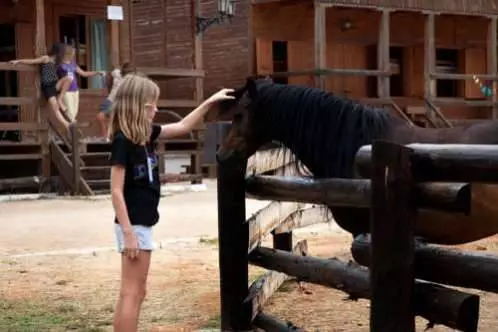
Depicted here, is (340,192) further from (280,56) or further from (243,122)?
(280,56)


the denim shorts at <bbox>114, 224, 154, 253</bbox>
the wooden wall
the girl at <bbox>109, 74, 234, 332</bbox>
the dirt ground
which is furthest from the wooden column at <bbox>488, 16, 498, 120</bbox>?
the denim shorts at <bbox>114, 224, 154, 253</bbox>

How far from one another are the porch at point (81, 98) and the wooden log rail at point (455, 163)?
42.1ft

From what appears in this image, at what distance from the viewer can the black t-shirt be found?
4.55 meters

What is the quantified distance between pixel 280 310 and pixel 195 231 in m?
4.76

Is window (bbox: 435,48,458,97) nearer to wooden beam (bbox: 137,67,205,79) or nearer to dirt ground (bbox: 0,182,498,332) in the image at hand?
wooden beam (bbox: 137,67,205,79)

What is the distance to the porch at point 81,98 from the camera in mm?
16453

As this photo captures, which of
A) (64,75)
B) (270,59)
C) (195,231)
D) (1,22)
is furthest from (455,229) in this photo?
(270,59)

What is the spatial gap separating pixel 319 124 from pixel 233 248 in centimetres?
99

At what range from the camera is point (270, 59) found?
78.9ft

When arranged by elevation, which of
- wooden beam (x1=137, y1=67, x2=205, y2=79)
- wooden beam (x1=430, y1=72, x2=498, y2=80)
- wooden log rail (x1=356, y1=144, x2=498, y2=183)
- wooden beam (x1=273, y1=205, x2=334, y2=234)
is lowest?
wooden beam (x1=273, y1=205, x2=334, y2=234)

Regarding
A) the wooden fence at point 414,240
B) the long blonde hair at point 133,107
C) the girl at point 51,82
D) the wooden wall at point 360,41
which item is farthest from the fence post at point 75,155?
the wooden fence at point 414,240

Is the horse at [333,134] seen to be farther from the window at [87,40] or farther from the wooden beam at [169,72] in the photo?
the window at [87,40]

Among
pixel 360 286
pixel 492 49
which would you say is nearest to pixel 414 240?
pixel 360 286

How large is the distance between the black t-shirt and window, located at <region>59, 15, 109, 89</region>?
53.9ft
